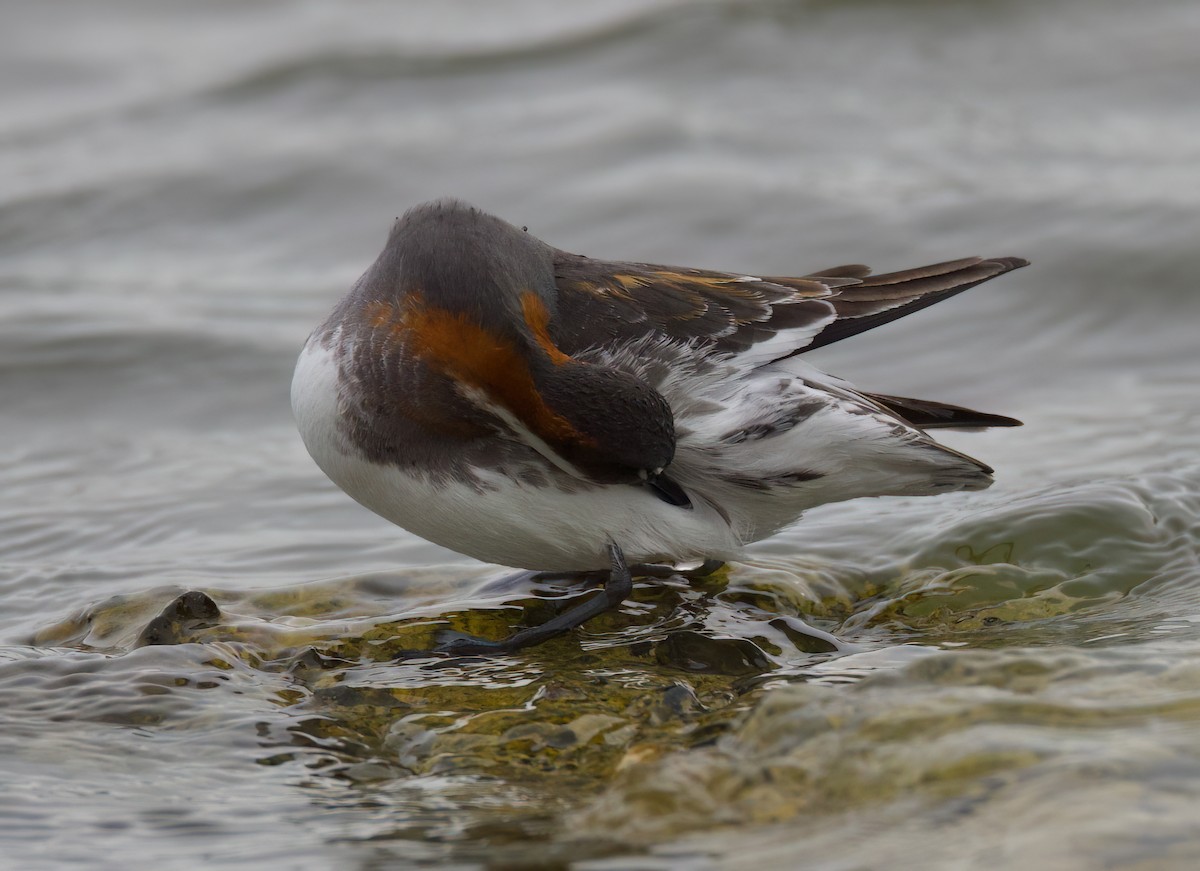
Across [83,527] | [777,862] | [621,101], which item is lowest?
[777,862]

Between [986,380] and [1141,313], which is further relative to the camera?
[1141,313]

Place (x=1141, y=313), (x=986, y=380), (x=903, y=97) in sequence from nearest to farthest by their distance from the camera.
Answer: (x=986, y=380)
(x=1141, y=313)
(x=903, y=97)

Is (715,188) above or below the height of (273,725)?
above

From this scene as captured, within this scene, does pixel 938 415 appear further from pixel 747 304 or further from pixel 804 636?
pixel 804 636

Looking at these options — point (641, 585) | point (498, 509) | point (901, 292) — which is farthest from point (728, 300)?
point (498, 509)

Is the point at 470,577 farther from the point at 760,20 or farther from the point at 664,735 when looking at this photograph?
the point at 760,20

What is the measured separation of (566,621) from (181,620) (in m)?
1.57

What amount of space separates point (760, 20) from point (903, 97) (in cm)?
262

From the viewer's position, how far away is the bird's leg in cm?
620

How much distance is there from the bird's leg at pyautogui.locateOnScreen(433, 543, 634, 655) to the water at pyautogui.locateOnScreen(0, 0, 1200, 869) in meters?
0.10

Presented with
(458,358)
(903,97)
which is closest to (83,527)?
(458,358)

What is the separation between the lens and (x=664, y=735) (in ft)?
16.2

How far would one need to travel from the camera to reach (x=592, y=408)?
18.9ft

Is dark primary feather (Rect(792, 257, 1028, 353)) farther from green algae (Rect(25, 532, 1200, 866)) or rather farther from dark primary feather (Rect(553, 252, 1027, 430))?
green algae (Rect(25, 532, 1200, 866))
